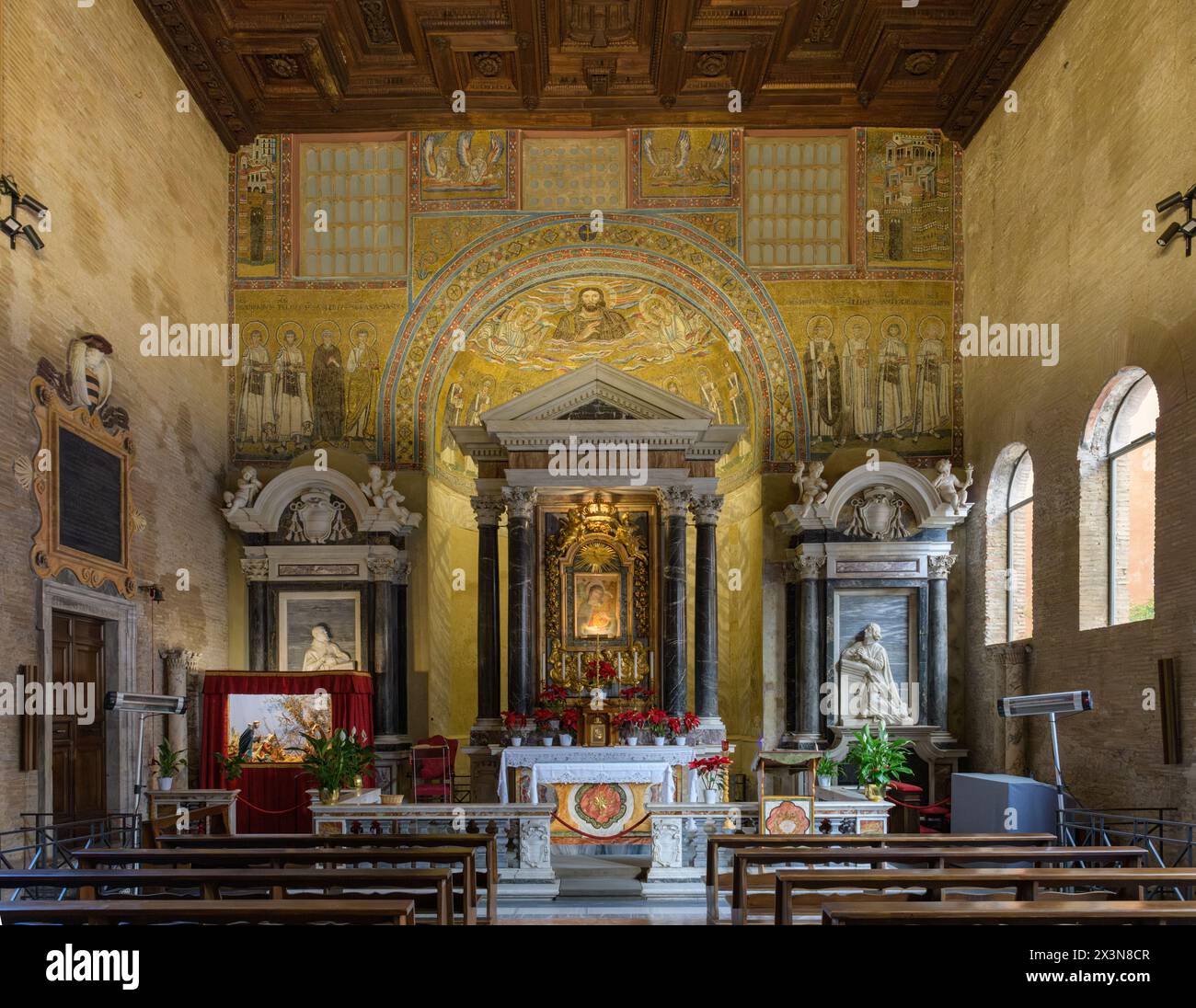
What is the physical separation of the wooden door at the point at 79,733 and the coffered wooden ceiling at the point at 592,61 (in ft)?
24.0

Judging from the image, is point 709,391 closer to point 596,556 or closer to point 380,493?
point 596,556

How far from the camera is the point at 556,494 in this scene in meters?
17.9

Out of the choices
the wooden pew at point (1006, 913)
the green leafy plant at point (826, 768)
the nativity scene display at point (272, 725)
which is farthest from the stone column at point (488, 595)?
the wooden pew at point (1006, 913)

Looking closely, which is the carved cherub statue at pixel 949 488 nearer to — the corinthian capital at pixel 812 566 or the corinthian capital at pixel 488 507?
the corinthian capital at pixel 812 566

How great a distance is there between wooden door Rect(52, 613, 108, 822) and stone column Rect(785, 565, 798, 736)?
8879 millimetres

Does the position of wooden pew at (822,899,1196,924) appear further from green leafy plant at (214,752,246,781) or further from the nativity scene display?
the nativity scene display

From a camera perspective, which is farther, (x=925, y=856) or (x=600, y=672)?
(x=600, y=672)

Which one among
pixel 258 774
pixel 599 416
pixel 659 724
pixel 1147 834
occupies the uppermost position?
pixel 599 416

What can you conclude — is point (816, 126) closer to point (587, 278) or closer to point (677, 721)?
point (587, 278)

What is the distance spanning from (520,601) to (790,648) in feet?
12.7

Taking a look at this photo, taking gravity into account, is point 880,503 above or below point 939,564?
above

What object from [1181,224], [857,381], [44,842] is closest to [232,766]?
[44,842]

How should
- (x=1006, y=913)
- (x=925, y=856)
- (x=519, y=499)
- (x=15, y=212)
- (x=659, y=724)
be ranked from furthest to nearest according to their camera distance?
(x=519, y=499)
(x=659, y=724)
(x=15, y=212)
(x=925, y=856)
(x=1006, y=913)

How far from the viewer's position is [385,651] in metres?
17.1
